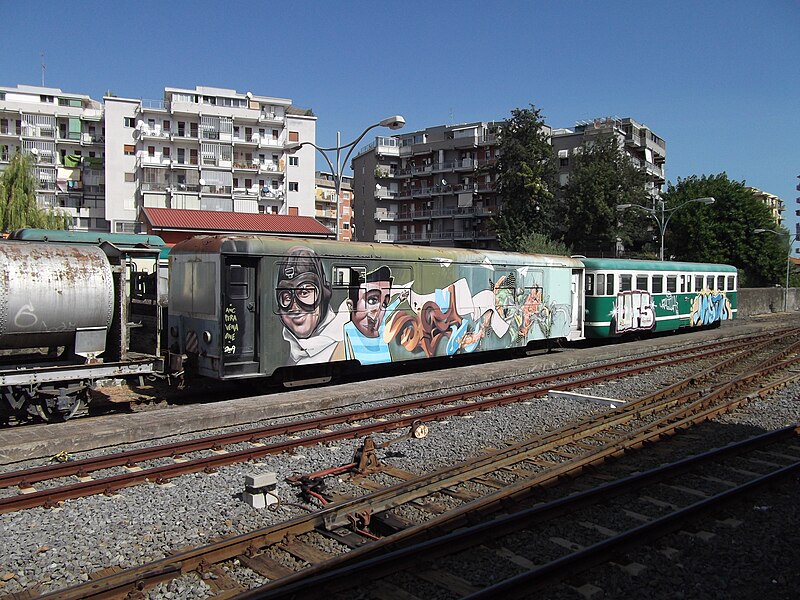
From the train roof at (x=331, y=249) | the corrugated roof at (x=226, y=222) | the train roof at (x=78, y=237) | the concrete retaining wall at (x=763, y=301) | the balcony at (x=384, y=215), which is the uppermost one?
the balcony at (x=384, y=215)

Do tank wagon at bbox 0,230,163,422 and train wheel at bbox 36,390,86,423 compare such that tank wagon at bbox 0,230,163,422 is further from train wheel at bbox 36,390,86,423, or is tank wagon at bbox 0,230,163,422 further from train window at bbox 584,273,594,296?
train window at bbox 584,273,594,296

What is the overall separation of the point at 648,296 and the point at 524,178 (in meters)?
30.4

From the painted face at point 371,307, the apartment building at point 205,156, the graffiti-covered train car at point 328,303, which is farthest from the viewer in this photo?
the apartment building at point 205,156

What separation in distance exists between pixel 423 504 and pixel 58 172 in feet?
209

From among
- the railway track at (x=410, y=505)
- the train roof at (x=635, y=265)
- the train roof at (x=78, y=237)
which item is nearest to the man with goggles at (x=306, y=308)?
the railway track at (x=410, y=505)

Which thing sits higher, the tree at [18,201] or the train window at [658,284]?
the tree at [18,201]

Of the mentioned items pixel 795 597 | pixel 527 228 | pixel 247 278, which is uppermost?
pixel 527 228

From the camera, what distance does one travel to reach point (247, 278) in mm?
11477

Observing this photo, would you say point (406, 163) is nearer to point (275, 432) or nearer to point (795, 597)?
point (275, 432)

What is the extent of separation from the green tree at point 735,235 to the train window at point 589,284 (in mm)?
33721

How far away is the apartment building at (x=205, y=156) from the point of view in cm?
5497

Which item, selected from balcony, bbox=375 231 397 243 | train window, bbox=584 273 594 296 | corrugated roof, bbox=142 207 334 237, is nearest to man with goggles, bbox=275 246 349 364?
train window, bbox=584 273 594 296

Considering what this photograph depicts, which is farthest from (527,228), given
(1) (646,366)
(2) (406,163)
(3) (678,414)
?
(3) (678,414)

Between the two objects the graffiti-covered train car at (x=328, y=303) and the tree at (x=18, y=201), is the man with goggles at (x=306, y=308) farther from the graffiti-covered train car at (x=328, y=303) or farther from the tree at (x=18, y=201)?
the tree at (x=18, y=201)
